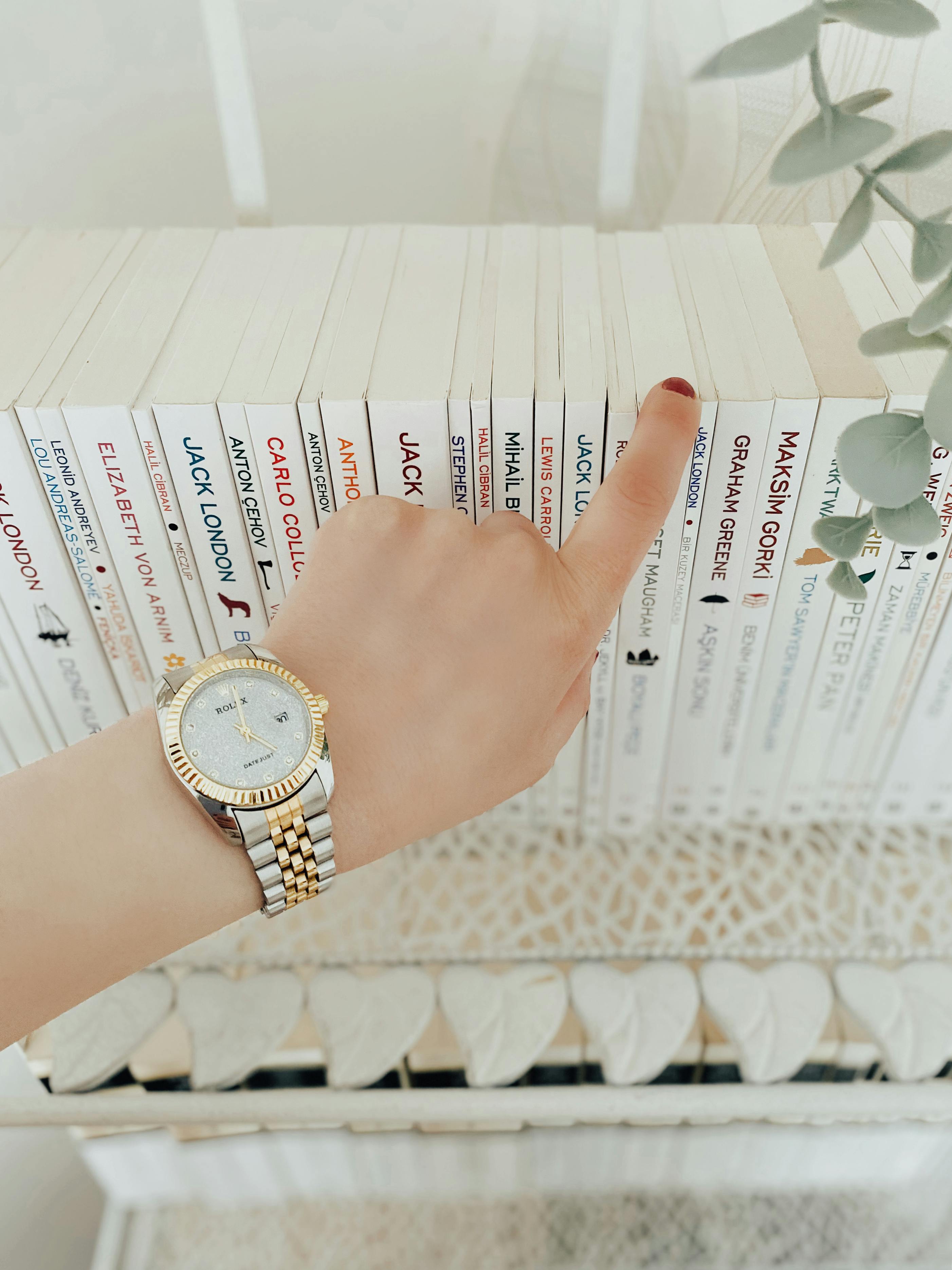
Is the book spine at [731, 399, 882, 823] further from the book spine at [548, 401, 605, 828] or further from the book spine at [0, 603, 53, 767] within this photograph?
the book spine at [0, 603, 53, 767]

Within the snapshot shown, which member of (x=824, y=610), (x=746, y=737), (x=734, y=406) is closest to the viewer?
(x=734, y=406)

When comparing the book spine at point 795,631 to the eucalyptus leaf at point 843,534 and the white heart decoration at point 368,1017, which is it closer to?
the eucalyptus leaf at point 843,534

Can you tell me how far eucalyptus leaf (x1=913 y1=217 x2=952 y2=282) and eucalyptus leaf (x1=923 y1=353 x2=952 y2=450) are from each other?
0.11ft

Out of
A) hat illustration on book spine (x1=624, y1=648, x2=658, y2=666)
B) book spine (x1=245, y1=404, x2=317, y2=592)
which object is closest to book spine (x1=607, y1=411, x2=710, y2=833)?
hat illustration on book spine (x1=624, y1=648, x2=658, y2=666)

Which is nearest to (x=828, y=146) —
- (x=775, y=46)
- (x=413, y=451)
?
(x=775, y=46)

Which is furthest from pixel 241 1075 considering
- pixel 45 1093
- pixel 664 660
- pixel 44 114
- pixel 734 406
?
pixel 44 114

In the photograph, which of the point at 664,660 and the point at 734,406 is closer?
the point at 734,406

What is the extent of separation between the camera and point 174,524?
1.78ft

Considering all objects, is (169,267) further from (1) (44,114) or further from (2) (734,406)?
(2) (734,406)

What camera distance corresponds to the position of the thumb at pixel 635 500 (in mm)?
455

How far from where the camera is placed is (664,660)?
0.61m

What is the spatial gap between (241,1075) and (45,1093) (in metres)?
0.14

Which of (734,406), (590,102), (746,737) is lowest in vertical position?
(746,737)

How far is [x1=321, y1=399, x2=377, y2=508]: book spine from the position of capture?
0.49 meters
